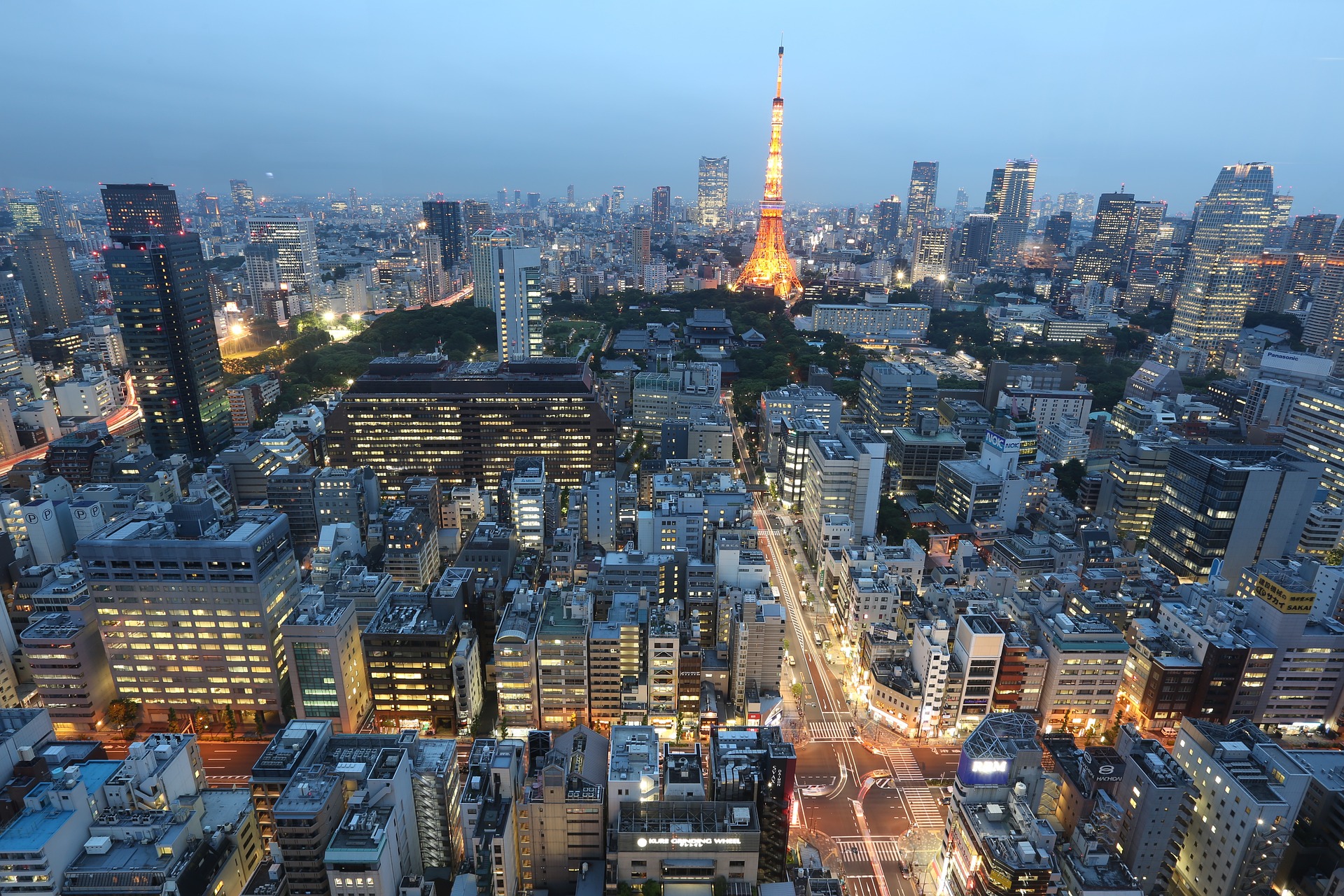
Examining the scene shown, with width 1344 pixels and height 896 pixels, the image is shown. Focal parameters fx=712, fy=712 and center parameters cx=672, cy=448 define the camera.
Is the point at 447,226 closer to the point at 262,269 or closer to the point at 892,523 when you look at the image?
the point at 262,269

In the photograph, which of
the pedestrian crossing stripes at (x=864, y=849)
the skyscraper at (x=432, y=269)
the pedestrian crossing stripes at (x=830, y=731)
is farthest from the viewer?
the skyscraper at (x=432, y=269)

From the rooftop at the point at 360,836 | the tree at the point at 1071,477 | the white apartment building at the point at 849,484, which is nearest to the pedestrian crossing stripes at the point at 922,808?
the white apartment building at the point at 849,484

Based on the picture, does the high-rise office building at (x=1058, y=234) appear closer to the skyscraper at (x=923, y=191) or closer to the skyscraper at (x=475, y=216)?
the skyscraper at (x=923, y=191)

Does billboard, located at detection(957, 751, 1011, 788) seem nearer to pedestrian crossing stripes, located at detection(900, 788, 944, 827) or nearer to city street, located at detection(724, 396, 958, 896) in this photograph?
city street, located at detection(724, 396, 958, 896)

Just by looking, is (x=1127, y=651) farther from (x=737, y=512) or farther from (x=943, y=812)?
(x=737, y=512)

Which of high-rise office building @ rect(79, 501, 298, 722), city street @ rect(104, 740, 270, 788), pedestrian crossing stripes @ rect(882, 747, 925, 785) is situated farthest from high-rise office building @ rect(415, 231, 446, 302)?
pedestrian crossing stripes @ rect(882, 747, 925, 785)

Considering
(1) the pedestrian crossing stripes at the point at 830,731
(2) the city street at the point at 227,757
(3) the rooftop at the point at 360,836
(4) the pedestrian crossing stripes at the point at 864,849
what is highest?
(3) the rooftop at the point at 360,836

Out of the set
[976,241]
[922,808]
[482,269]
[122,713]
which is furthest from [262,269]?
[976,241]
